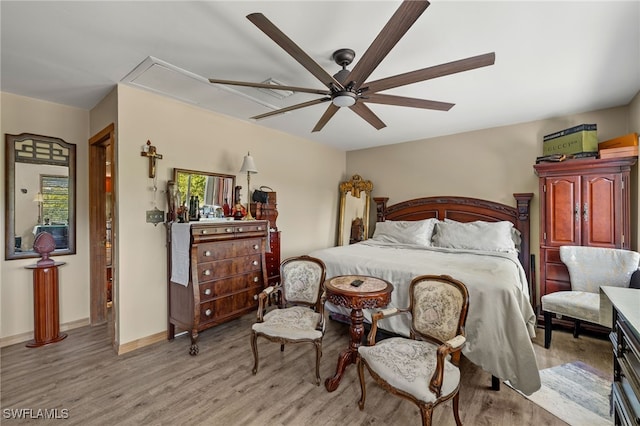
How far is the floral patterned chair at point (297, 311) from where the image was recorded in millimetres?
2314

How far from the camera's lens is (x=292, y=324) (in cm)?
244

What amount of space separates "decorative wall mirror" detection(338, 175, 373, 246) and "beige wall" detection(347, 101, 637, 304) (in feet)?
0.78

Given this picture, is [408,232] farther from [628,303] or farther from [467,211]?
[628,303]

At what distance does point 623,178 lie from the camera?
3.11 m

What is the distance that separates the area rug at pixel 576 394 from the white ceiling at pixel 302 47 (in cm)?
261

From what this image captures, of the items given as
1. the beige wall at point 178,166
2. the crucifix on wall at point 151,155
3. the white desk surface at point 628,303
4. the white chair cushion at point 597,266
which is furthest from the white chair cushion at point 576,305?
the crucifix on wall at point 151,155

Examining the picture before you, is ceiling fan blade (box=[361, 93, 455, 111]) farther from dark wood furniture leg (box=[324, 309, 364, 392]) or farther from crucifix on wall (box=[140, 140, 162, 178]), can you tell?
crucifix on wall (box=[140, 140, 162, 178])

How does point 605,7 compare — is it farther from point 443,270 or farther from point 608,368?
point 608,368

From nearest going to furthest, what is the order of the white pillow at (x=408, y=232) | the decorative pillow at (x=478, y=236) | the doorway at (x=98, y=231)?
1. the doorway at (x=98, y=231)
2. the decorative pillow at (x=478, y=236)
3. the white pillow at (x=408, y=232)

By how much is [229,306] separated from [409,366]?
80.2 inches

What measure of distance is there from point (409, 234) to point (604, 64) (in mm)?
2634

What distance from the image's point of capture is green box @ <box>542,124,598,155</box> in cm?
329

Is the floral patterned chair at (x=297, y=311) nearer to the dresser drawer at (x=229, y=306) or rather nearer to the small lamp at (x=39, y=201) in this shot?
the dresser drawer at (x=229, y=306)

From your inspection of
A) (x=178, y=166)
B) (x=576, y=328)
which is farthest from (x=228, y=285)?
(x=576, y=328)
